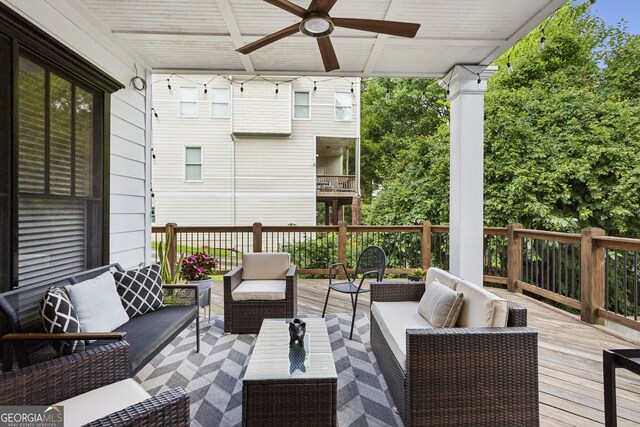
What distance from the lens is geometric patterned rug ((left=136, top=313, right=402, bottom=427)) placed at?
196 cm

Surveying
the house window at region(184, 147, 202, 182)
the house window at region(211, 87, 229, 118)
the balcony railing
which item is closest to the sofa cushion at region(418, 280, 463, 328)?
the balcony railing

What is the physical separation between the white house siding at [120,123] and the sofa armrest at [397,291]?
267 cm

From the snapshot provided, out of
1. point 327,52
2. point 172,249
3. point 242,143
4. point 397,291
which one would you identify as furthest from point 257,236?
point 242,143

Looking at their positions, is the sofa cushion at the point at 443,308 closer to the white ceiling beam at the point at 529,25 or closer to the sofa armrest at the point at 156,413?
the sofa armrest at the point at 156,413

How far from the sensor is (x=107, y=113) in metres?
3.07

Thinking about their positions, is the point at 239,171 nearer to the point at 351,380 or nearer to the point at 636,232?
the point at 351,380

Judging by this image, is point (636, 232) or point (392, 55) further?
point (636, 232)

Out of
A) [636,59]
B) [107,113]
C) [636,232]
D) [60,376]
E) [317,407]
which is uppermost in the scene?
[636,59]

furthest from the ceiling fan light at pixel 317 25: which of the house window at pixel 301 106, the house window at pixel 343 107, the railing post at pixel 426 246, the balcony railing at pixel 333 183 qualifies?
the balcony railing at pixel 333 183

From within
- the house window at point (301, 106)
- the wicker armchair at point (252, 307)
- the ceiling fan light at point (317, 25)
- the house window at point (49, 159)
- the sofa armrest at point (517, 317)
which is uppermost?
the house window at point (301, 106)

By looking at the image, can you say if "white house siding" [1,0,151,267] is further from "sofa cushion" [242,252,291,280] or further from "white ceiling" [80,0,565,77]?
A: "sofa cushion" [242,252,291,280]

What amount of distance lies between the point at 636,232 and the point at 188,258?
780cm

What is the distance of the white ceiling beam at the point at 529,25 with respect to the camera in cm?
263

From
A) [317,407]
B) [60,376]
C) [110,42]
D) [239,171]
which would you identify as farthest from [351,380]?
[239,171]
